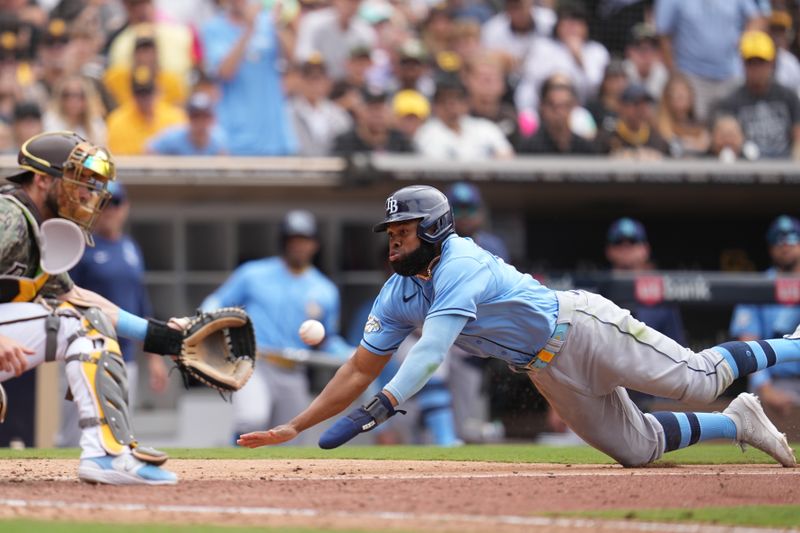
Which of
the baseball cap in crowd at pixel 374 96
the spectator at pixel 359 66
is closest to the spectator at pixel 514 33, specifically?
the spectator at pixel 359 66

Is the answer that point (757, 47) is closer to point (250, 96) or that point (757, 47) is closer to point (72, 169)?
point (250, 96)

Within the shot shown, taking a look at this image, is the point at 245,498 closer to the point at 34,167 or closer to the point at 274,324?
the point at 34,167

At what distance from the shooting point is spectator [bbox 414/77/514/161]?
11.1 metres

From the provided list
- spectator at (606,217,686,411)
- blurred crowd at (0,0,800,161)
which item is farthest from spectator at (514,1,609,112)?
spectator at (606,217,686,411)

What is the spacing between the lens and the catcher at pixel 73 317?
15.9 feet

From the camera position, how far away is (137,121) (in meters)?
10.7

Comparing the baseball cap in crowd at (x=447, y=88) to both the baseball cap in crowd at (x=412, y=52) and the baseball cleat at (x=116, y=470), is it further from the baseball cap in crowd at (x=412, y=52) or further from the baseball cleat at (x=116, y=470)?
the baseball cleat at (x=116, y=470)

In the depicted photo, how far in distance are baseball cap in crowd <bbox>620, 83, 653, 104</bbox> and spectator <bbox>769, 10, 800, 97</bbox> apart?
1720mm

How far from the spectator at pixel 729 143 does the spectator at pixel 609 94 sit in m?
1.00

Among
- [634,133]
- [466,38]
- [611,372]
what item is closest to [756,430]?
[611,372]

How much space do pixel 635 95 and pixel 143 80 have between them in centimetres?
443

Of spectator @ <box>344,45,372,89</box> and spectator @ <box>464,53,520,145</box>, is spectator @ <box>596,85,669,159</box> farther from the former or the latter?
spectator @ <box>344,45,372,89</box>

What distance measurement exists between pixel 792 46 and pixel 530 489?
9533 mm

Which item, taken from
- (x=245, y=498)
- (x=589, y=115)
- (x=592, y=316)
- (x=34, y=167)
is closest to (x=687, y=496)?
(x=592, y=316)
